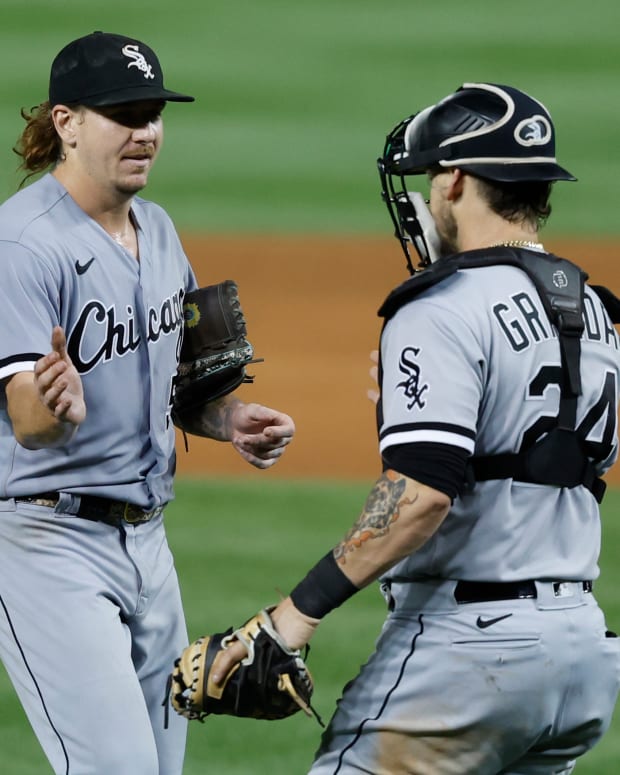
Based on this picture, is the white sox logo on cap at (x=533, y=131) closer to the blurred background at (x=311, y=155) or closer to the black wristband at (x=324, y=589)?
the black wristband at (x=324, y=589)

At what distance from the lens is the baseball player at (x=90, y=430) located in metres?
3.36

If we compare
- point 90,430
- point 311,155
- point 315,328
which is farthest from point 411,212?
point 311,155

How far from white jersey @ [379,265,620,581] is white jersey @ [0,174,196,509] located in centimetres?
83

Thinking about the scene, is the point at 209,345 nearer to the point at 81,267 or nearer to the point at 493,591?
the point at 81,267

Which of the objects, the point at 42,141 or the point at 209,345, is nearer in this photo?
the point at 42,141

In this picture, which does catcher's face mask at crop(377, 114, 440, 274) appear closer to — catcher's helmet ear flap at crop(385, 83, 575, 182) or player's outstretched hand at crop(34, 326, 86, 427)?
catcher's helmet ear flap at crop(385, 83, 575, 182)

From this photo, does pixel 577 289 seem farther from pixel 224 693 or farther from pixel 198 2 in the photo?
pixel 198 2

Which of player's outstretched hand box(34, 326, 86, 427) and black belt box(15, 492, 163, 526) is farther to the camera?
black belt box(15, 492, 163, 526)

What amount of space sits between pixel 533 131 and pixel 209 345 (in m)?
1.25

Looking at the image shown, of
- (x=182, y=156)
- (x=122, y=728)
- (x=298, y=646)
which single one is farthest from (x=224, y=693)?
(x=182, y=156)

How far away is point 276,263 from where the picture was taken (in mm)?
10336

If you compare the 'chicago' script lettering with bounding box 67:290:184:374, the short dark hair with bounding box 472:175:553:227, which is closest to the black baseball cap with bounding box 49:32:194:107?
the 'chicago' script lettering with bounding box 67:290:184:374

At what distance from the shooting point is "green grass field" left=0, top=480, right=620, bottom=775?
490 centimetres

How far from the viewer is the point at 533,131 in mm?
3135
